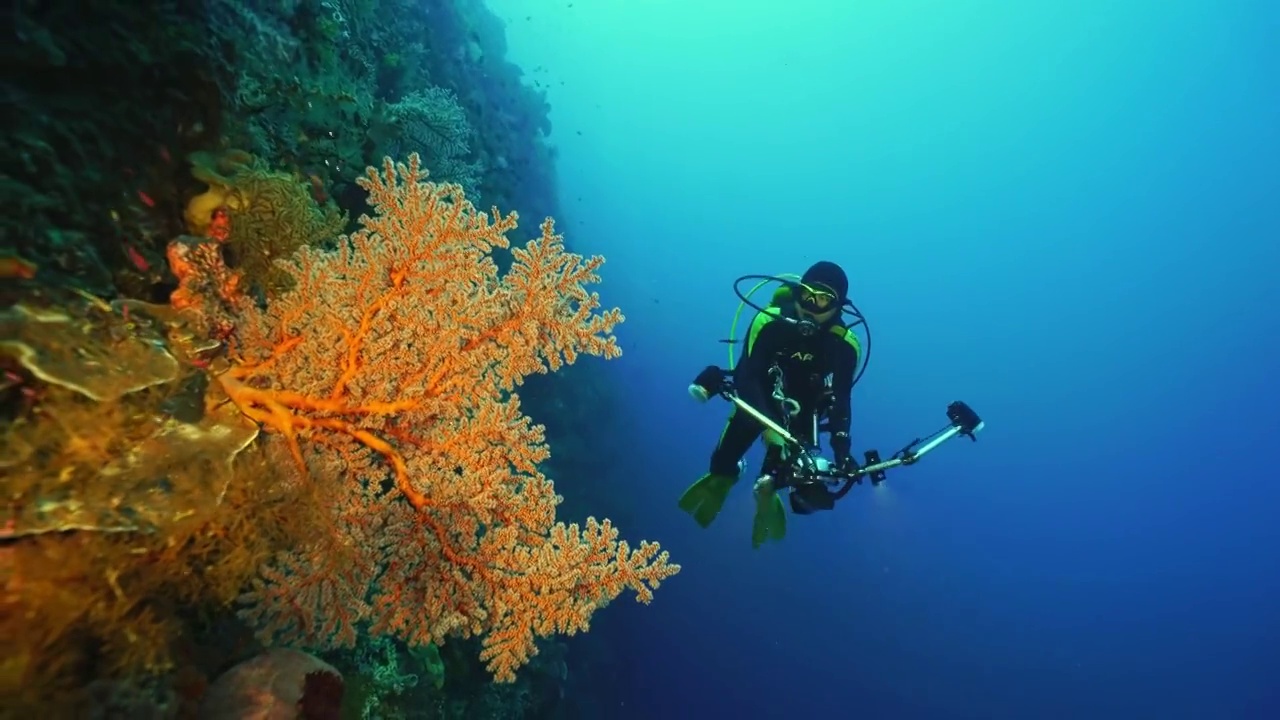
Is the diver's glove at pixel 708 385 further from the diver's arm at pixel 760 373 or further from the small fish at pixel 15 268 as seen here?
the small fish at pixel 15 268

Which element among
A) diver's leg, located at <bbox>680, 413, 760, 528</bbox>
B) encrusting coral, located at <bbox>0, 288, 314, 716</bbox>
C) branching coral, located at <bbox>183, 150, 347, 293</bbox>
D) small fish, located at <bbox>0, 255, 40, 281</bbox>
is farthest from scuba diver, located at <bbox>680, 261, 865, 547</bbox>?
small fish, located at <bbox>0, 255, 40, 281</bbox>

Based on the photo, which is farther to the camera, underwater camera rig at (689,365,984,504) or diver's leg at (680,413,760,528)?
diver's leg at (680,413,760,528)

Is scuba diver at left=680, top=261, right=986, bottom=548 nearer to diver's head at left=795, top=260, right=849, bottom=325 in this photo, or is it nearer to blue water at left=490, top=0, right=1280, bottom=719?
diver's head at left=795, top=260, right=849, bottom=325

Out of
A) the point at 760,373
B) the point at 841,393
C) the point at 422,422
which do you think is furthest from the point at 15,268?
the point at 841,393

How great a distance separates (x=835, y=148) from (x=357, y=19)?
485ft

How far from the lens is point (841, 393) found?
5.94m

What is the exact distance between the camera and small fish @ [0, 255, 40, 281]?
1.94 metres

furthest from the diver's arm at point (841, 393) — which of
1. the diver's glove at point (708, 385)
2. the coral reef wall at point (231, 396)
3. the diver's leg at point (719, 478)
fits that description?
the coral reef wall at point (231, 396)

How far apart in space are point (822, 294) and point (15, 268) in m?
5.57

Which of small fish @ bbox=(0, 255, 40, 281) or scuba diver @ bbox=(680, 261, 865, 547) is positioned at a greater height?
scuba diver @ bbox=(680, 261, 865, 547)

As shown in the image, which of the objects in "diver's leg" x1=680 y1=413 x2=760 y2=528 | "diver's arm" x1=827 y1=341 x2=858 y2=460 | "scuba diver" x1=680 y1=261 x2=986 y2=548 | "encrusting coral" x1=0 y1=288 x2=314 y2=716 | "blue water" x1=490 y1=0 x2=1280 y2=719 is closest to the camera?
"encrusting coral" x1=0 y1=288 x2=314 y2=716

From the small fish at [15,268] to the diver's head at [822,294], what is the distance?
5478mm

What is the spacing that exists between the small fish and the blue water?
18.6 feet

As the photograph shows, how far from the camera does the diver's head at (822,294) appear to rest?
583 centimetres
